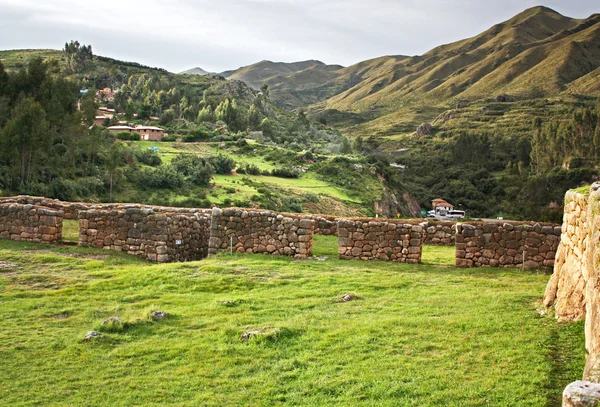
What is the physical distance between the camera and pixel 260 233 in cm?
1622

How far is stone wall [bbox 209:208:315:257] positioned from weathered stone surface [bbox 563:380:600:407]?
35.9 ft

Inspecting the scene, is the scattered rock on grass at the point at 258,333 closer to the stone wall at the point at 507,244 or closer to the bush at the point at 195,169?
the stone wall at the point at 507,244

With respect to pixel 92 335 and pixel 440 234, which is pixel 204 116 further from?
pixel 92 335

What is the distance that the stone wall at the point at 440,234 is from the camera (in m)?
20.2

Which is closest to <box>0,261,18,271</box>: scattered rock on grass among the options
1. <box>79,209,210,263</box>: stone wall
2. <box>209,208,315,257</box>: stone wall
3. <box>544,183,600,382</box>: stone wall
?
<box>79,209,210,263</box>: stone wall

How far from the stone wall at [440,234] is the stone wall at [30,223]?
12.8m

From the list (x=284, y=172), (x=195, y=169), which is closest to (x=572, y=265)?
(x=195, y=169)

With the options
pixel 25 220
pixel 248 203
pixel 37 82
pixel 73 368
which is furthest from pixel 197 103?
pixel 73 368

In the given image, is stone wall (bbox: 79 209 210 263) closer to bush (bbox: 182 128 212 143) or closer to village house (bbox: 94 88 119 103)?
bush (bbox: 182 128 212 143)

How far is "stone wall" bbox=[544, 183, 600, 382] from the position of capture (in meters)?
6.55

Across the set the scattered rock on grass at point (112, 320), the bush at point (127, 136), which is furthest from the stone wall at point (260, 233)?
the bush at point (127, 136)

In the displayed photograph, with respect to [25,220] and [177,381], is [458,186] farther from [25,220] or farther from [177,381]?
[177,381]

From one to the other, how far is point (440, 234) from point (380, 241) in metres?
5.37

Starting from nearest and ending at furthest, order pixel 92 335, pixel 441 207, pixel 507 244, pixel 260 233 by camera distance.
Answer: pixel 92 335
pixel 507 244
pixel 260 233
pixel 441 207
